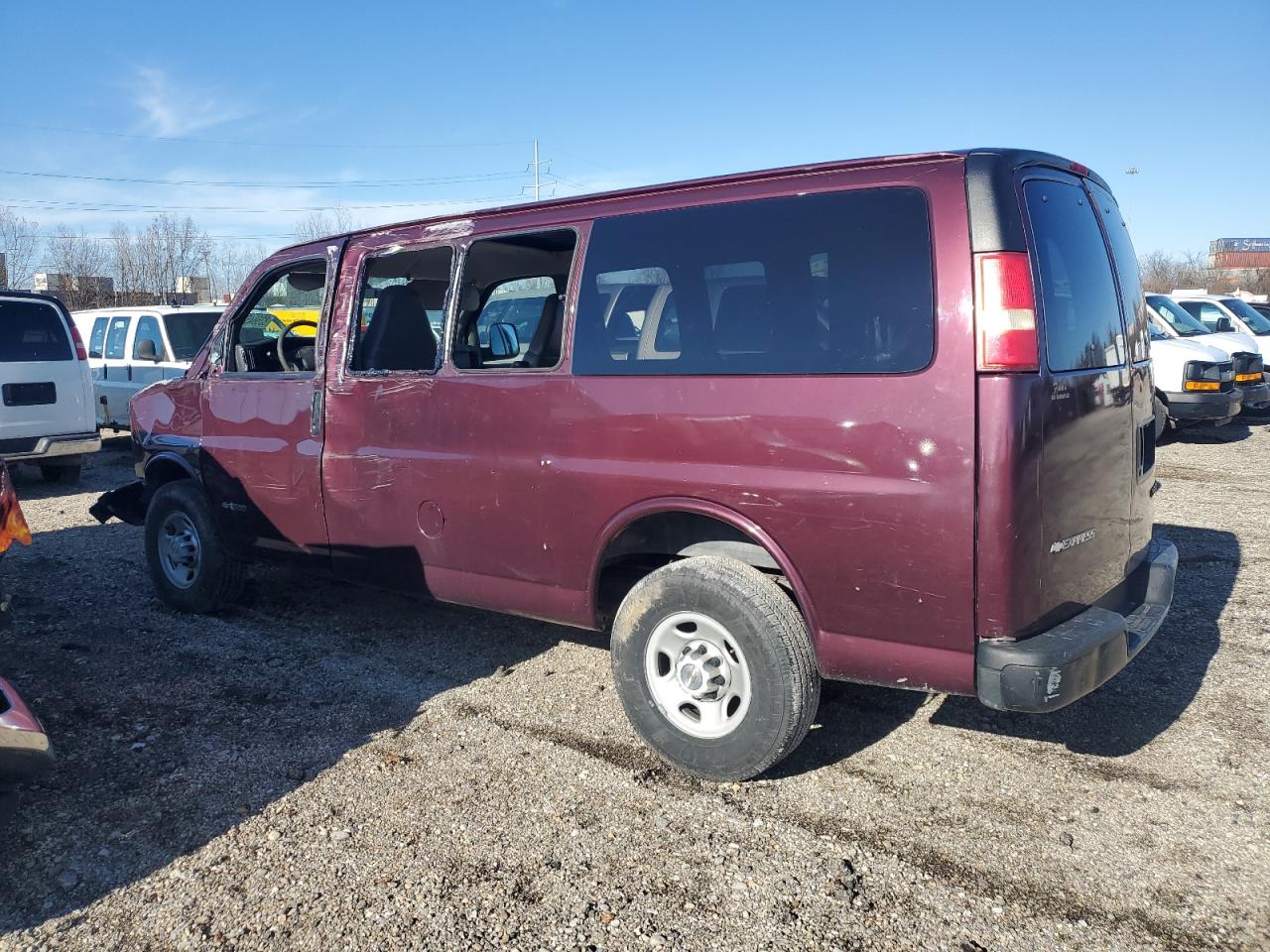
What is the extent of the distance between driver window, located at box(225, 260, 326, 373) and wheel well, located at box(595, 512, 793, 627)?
7.73ft

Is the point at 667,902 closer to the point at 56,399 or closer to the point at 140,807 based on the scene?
the point at 140,807

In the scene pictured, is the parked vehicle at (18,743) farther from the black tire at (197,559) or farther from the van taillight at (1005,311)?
the van taillight at (1005,311)

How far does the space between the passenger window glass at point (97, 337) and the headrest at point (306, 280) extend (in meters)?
9.87

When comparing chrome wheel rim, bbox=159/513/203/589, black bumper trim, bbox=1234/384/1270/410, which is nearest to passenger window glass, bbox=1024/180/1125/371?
chrome wheel rim, bbox=159/513/203/589

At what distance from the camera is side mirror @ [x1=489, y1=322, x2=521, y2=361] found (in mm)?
4488

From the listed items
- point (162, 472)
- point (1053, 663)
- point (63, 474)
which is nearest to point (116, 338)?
point (63, 474)

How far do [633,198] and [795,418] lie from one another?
126 cm

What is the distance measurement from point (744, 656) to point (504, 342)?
1949 millimetres

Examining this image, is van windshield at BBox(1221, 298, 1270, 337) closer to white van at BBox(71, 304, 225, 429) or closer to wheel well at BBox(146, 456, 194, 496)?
white van at BBox(71, 304, 225, 429)

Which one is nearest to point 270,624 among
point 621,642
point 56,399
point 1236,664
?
point 621,642

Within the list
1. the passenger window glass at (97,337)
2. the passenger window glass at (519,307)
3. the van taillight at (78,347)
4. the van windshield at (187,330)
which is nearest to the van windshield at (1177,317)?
the passenger window glass at (519,307)

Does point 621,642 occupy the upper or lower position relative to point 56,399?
lower

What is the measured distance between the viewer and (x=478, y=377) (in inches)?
171

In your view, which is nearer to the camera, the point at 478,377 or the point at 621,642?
the point at 621,642
